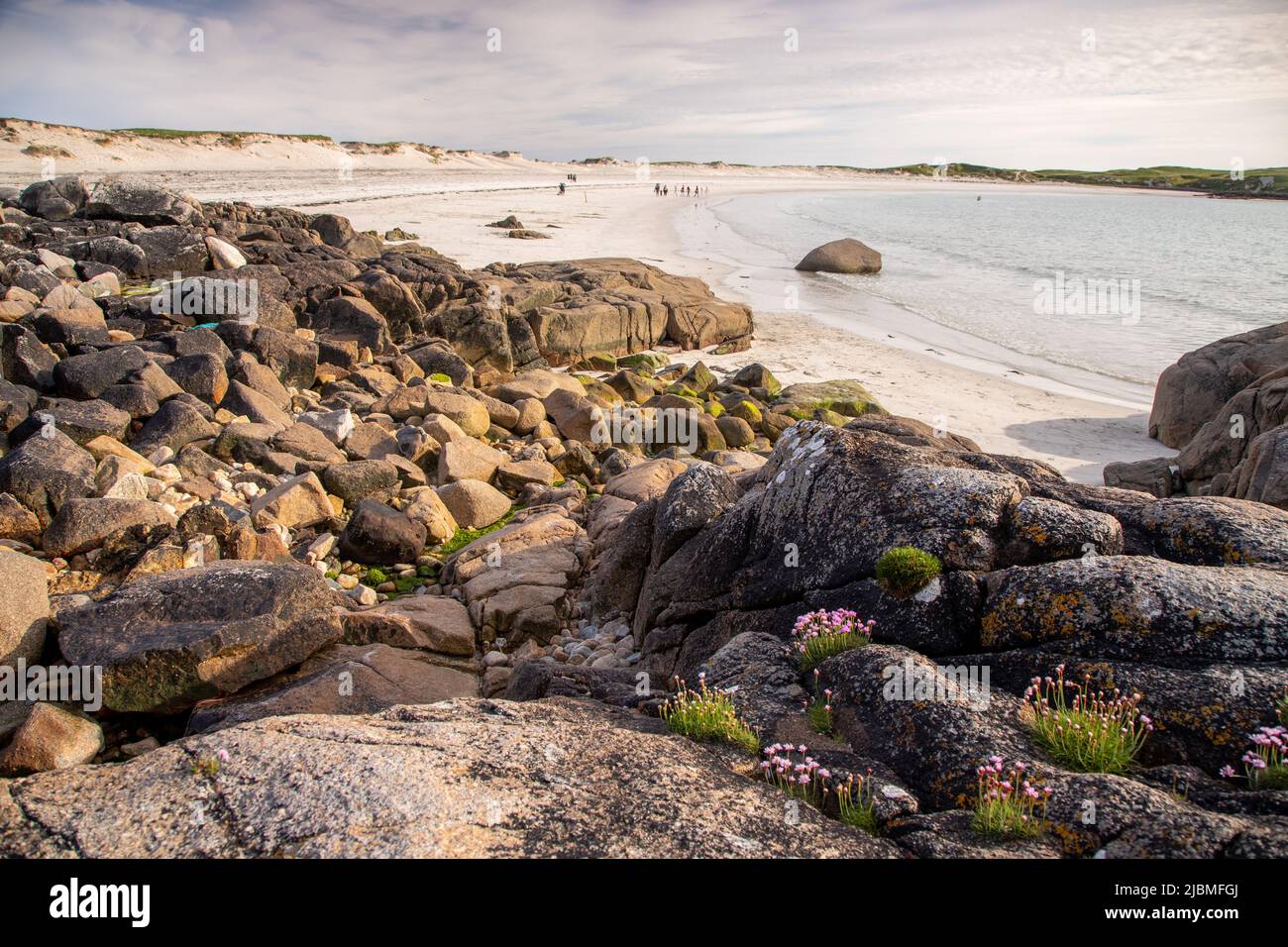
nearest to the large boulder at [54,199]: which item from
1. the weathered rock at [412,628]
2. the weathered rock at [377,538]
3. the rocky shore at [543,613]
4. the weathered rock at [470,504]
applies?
the rocky shore at [543,613]

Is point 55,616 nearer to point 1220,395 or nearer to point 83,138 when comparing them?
point 1220,395

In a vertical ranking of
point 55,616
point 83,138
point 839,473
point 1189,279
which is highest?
point 83,138

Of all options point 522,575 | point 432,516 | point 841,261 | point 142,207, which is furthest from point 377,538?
point 841,261

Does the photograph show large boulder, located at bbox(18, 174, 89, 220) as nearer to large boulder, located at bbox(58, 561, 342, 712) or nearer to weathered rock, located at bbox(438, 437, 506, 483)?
weathered rock, located at bbox(438, 437, 506, 483)

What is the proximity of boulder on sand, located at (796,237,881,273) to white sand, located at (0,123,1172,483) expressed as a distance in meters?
4.07

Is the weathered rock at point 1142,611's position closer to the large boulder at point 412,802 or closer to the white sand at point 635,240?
the large boulder at point 412,802

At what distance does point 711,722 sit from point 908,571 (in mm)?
2085

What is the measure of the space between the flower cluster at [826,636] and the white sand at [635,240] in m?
12.9

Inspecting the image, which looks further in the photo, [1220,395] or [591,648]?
[1220,395]

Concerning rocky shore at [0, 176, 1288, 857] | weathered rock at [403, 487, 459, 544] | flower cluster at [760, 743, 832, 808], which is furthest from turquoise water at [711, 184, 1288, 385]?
flower cluster at [760, 743, 832, 808]
